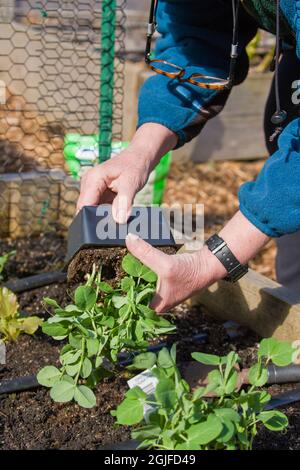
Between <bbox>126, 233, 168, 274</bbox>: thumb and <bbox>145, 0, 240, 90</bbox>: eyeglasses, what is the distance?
50 centimetres

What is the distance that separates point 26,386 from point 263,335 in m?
0.73

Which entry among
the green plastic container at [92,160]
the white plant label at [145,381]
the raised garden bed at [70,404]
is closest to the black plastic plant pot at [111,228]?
the raised garden bed at [70,404]

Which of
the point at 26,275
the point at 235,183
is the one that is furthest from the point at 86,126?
the point at 26,275

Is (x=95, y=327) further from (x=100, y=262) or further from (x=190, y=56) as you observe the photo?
(x=190, y=56)

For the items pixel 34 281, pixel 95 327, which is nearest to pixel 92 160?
pixel 34 281

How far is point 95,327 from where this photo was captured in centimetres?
150

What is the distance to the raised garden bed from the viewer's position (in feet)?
5.29

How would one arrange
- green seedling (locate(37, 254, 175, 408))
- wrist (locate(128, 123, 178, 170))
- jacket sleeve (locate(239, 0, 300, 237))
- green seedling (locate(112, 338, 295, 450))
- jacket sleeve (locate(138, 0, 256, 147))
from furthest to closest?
jacket sleeve (locate(138, 0, 256, 147)), wrist (locate(128, 123, 178, 170)), jacket sleeve (locate(239, 0, 300, 237)), green seedling (locate(37, 254, 175, 408)), green seedling (locate(112, 338, 295, 450))

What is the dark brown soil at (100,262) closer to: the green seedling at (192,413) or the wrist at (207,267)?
the wrist at (207,267)

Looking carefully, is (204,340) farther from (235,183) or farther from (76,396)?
(235,183)

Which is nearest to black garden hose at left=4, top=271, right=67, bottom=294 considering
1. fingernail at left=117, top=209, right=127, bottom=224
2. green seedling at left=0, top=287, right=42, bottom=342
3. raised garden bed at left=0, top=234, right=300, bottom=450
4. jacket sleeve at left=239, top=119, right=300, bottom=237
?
raised garden bed at left=0, top=234, right=300, bottom=450

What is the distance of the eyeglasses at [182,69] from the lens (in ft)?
5.69

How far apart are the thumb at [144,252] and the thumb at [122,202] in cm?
11

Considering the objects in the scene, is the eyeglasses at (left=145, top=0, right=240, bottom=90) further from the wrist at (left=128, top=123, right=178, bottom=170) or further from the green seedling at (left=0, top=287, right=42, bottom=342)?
the green seedling at (left=0, top=287, right=42, bottom=342)
